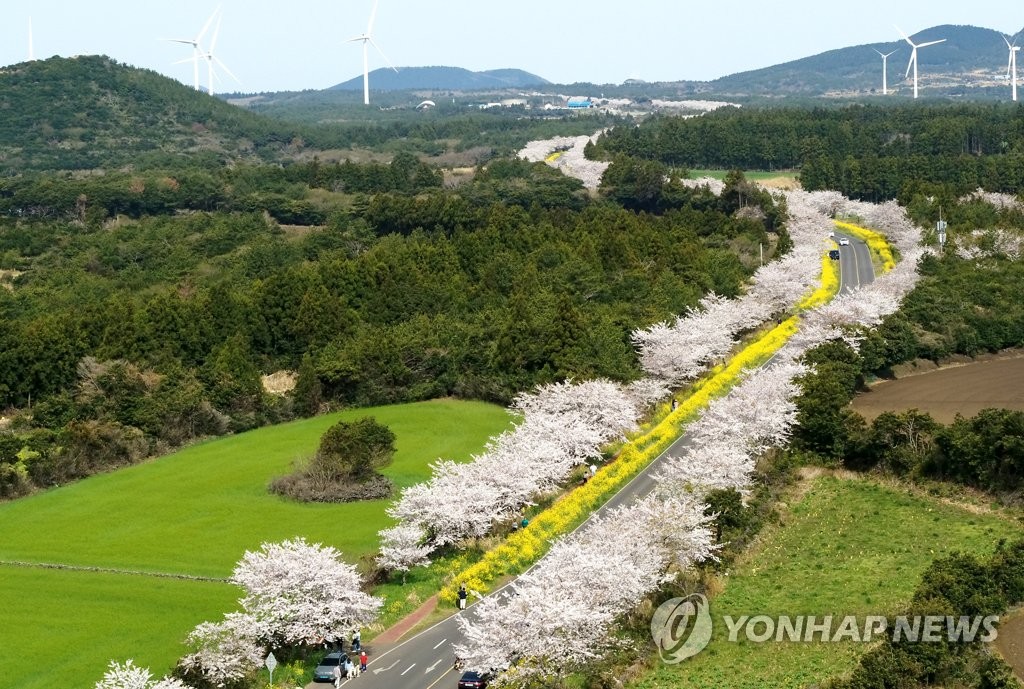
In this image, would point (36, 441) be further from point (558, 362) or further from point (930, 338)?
point (930, 338)

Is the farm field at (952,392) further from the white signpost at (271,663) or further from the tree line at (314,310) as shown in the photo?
the white signpost at (271,663)

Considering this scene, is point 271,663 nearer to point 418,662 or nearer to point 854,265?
point 418,662

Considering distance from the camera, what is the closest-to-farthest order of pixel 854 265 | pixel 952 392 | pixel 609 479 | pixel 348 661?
pixel 348 661 < pixel 609 479 < pixel 952 392 < pixel 854 265

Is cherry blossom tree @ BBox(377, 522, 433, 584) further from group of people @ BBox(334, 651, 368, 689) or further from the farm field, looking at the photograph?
the farm field

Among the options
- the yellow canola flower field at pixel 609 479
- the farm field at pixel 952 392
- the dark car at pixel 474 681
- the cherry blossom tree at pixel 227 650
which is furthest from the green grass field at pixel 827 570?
the farm field at pixel 952 392

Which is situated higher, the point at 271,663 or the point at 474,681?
the point at 271,663

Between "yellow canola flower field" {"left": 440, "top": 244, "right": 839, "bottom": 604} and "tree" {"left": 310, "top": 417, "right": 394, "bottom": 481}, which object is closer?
"yellow canola flower field" {"left": 440, "top": 244, "right": 839, "bottom": 604}

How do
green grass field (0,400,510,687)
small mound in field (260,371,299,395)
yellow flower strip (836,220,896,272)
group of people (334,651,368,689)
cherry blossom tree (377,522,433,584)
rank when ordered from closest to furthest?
group of people (334,651,368,689) < green grass field (0,400,510,687) < cherry blossom tree (377,522,433,584) < small mound in field (260,371,299,395) < yellow flower strip (836,220,896,272)

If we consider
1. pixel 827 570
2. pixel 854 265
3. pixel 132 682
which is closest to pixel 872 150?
pixel 854 265

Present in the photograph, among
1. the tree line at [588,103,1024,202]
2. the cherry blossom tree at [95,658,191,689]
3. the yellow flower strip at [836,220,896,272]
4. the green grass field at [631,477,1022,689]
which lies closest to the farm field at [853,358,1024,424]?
the green grass field at [631,477,1022,689]
